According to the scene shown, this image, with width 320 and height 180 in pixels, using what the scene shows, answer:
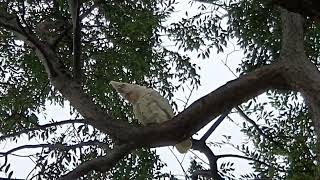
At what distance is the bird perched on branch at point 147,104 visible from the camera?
2934 millimetres

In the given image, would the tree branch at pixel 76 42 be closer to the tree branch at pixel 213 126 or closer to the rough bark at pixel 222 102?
the rough bark at pixel 222 102

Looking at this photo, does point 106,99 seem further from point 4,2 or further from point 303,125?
point 303,125

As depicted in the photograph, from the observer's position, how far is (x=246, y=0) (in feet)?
12.0

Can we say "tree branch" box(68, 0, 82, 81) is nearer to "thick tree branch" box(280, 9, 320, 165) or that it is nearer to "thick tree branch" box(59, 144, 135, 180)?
"thick tree branch" box(59, 144, 135, 180)

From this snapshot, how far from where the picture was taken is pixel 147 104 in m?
2.94

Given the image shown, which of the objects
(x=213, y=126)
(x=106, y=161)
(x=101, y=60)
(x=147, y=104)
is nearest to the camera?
(x=106, y=161)

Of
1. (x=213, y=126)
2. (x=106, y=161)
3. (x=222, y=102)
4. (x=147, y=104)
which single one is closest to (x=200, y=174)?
(x=213, y=126)

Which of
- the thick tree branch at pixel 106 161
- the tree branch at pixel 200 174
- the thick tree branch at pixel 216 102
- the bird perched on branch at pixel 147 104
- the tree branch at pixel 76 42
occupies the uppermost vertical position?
the tree branch at pixel 76 42

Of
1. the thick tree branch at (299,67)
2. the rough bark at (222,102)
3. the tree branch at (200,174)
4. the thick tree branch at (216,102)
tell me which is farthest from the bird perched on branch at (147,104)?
the thick tree branch at (299,67)

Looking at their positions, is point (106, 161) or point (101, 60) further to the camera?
point (101, 60)

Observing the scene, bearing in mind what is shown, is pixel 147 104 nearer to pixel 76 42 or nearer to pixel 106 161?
pixel 76 42

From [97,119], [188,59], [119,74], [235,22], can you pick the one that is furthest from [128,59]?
[97,119]

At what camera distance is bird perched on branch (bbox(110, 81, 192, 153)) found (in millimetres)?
2934

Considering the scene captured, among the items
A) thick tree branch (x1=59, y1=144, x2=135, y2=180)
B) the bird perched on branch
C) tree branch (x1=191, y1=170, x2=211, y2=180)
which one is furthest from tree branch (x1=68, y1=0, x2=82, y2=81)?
tree branch (x1=191, y1=170, x2=211, y2=180)
